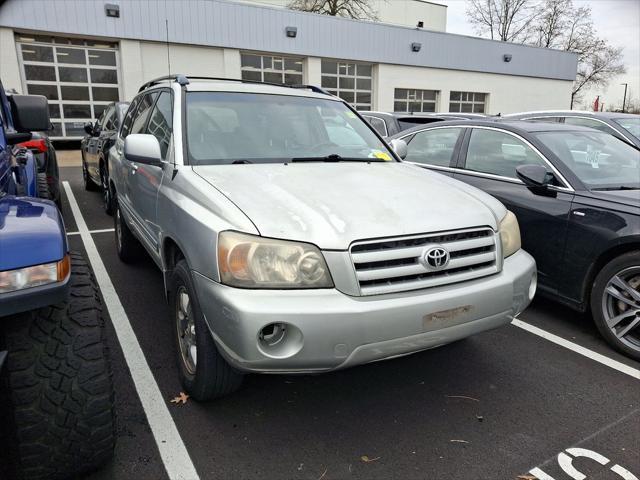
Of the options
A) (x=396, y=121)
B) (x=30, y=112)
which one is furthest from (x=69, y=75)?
(x=30, y=112)

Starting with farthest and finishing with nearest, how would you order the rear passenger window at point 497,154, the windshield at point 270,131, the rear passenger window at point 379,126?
the rear passenger window at point 379,126 < the rear passenger window at point 497,154 < the windshield at point 270,131

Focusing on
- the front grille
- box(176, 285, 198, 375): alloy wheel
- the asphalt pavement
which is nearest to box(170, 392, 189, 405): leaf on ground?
the asphalt pavement

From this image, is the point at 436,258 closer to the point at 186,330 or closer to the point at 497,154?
the point at 186,330

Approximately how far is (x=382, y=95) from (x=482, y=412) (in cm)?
2338

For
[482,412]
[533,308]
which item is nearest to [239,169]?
[482,412]

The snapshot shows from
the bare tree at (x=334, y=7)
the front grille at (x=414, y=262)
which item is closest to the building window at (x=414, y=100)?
the bare tree at (x=334, y=7)

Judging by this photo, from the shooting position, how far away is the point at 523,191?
4199 millimetres

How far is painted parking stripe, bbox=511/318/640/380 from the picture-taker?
3256 mm

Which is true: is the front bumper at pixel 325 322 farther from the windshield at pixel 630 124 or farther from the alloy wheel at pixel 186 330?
the windshield at pixel 630 124

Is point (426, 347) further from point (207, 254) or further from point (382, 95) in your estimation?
point (382, 95)

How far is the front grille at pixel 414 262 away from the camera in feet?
7.32

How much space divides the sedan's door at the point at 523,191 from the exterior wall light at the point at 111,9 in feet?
55.9

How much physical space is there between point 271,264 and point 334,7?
1308 inches

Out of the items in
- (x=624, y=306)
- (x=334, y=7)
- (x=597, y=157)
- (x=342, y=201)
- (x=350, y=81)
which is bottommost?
(x=624, y=306)
